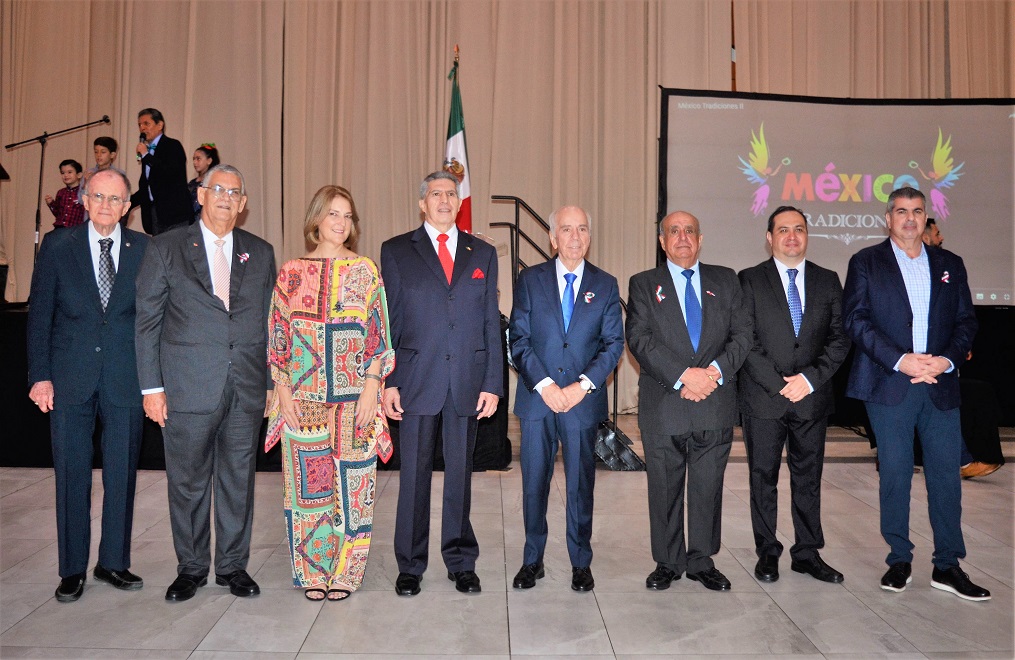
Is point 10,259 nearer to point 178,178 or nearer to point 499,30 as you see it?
point 178,178

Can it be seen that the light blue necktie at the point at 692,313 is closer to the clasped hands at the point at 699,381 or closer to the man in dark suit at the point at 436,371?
the clasped hands at the point at 699,381

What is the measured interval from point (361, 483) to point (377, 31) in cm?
686

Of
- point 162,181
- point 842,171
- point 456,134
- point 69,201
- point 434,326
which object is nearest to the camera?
point 434,326

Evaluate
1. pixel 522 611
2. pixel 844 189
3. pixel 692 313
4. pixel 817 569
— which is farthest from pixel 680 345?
pixel 844 189

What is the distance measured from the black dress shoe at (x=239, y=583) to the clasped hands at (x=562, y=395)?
4.65 ft

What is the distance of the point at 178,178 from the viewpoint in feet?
20.0

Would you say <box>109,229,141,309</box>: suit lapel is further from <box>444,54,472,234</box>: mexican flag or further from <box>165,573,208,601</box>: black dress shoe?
<box>444,54,472,234</box>: mexican flag

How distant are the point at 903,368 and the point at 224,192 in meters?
2.92

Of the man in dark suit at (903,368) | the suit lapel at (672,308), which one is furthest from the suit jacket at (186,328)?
the man in dark suit at (903,368)

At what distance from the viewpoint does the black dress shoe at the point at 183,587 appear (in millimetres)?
3182

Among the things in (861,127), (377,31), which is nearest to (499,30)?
(377,31)

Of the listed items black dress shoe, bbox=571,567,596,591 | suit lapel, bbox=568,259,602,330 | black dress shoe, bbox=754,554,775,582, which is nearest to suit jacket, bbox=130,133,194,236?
suit lapel, bbox=568,259,602,330

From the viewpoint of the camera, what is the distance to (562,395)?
3.30 metres

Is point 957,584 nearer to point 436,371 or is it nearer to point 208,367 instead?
point 436,371
